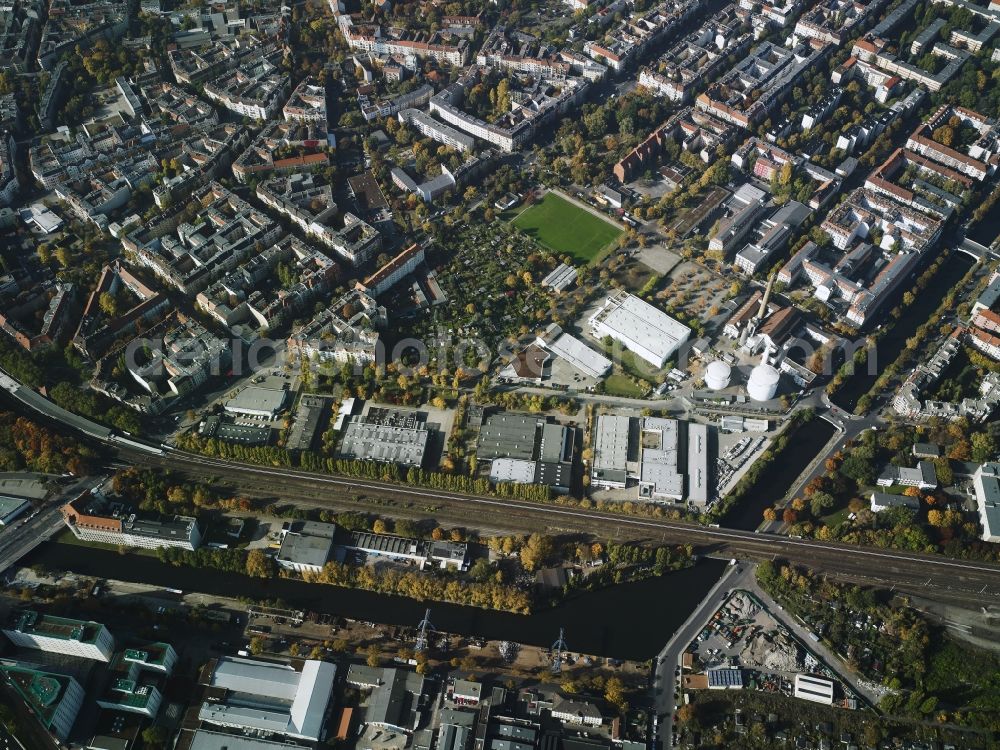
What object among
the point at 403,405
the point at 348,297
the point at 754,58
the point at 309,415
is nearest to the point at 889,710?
the point at 403,405

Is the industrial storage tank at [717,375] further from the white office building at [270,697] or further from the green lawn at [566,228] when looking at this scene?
the white office building at [270,697]

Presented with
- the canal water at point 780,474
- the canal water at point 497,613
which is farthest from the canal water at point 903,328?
the canal water at point 497,613

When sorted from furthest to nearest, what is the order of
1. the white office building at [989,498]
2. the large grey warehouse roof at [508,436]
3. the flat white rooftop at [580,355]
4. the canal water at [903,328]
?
the flat white rooftop at [580,355]
the canal water at [903,328]
the large grey warehouse roof at [508,436]
the white office building at [989,498]

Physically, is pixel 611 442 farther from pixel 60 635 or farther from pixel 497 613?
pixel 60 635

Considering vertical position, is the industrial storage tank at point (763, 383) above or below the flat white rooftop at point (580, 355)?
below

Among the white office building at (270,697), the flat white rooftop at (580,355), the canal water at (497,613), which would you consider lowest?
the white office building at (270,697)
